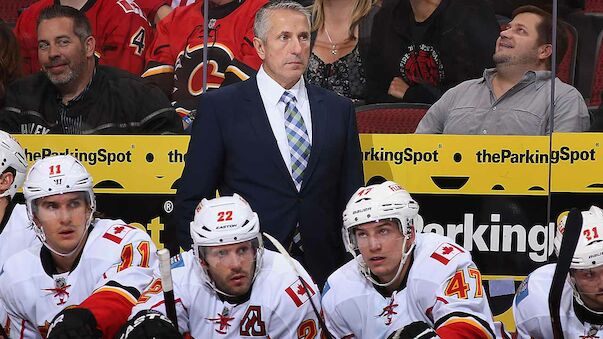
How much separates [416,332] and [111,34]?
253cm

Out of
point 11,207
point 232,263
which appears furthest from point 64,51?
point 232,263

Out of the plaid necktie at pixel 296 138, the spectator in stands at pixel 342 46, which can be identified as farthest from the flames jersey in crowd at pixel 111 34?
the plaid necktie at pixel 296 138

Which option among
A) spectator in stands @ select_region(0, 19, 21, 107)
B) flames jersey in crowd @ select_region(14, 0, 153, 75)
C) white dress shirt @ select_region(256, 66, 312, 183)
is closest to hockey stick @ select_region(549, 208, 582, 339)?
white dress shirt @ select_region(256, 66, 312, 183)

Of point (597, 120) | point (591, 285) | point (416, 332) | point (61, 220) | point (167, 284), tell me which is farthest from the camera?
point (597, 120)

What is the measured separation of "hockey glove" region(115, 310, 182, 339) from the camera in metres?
4.04

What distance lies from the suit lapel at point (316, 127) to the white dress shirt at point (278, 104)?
0.10 feet

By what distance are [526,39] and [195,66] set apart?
1.46 m

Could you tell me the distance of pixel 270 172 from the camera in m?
5.06

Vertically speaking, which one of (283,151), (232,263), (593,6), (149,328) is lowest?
(149,328)

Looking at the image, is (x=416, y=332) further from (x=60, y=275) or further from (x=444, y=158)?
(x=444, y=158)

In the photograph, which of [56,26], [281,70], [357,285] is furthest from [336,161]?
[56,26]

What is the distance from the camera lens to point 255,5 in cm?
579

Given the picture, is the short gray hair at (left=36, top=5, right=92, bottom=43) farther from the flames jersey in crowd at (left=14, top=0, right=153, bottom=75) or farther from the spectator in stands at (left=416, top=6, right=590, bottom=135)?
the spectator in stands at (left=416, top=6, right=590, bottom=135)

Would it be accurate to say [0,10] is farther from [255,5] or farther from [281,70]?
[281,70]
